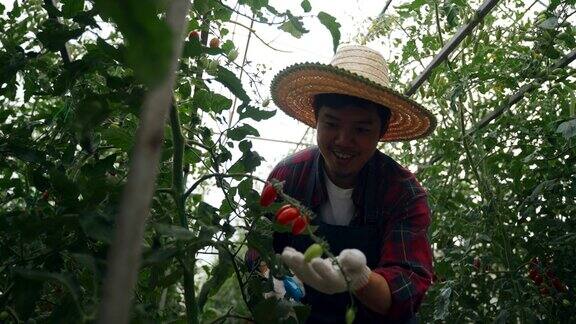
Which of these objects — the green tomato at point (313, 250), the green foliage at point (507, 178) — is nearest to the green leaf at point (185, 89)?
the green tomato at point (313, 250)

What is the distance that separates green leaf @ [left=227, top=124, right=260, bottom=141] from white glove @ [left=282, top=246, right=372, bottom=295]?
0.22 metres

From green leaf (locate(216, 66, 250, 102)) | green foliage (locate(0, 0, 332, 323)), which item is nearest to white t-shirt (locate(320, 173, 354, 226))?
green foliage (locate(0, 0, 332, 323))

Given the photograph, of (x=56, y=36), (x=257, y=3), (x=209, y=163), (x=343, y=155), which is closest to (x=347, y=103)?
(x=343, y=155)

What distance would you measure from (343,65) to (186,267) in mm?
1064

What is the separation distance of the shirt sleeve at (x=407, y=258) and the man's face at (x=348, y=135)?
182mm

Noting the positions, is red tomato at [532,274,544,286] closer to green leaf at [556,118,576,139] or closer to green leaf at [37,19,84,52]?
green leaf at [556,118,576,139]

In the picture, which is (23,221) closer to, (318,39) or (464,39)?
(464,39)

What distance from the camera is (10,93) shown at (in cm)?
131

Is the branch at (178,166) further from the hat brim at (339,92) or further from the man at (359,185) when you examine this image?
the hat brim at (339,92)

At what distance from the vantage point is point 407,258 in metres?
1.55

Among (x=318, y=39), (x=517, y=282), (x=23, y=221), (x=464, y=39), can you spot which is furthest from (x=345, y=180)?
(x=318, y=39)

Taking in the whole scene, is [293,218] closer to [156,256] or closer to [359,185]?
[156,256]

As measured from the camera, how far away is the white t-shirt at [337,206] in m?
1.78

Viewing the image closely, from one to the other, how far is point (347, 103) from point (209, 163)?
420 millimetres
